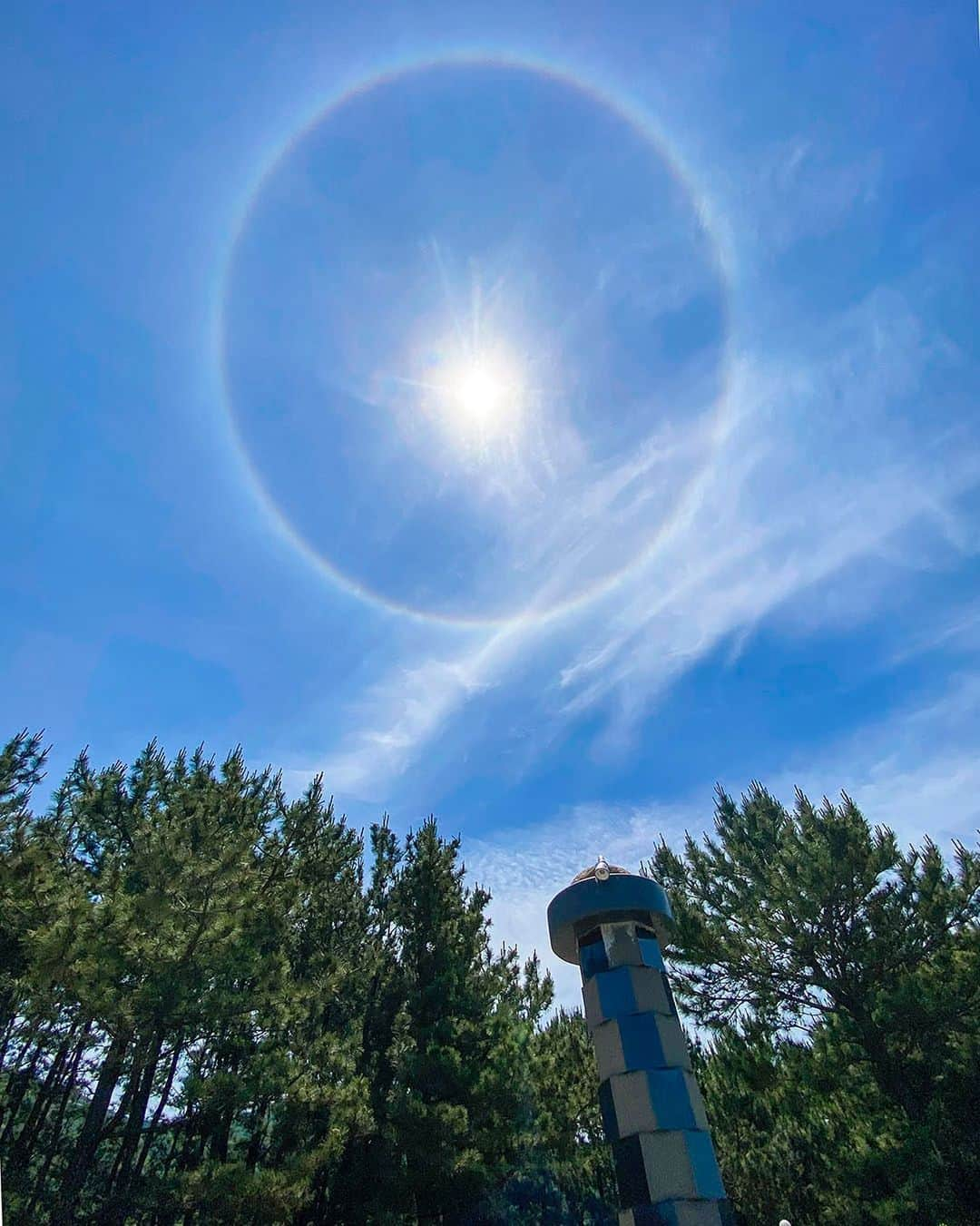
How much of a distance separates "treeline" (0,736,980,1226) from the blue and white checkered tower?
5.29m

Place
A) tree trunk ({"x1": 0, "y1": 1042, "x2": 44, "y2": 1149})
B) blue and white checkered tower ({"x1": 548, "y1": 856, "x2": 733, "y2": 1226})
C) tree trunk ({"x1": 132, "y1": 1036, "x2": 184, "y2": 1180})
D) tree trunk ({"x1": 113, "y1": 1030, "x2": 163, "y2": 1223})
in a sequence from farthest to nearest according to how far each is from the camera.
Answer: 1. tree trunk ({"x1": 0, "y1": 1042, "x2": 44, "y2": 1149})
2. tree trunk ({"x1": 132, "y1": 1036, "x2": 184, "y2": 1180})
3. tree trunk ({"x1": 113, "y1": 1030, "x2": 163, "y2": 1223})
4. blue and white checkered tower ({"x1": 548, "y1": 856, "x2": 733, "y2": 1226})

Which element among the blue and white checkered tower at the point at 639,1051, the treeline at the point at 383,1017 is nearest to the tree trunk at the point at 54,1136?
the treeline at the point at 383,1017

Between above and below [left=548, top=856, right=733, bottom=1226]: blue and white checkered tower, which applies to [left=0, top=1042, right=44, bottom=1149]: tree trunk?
above

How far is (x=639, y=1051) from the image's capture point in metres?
7.46

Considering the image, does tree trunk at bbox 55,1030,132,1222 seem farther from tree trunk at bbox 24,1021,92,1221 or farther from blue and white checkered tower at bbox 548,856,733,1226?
blue and white checkered tower at bbox 548,856,733,1226

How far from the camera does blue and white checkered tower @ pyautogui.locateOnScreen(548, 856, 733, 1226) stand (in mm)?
6680

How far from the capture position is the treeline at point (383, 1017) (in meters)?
9.26

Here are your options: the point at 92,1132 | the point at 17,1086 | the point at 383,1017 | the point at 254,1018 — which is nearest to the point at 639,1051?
the point at 254,1018

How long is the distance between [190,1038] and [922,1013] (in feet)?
39.7

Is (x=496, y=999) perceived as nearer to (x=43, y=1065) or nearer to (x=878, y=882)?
(x=878, y=882)

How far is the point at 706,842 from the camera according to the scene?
15.4 metres

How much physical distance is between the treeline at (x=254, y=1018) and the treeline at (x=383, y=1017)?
0.06 metres

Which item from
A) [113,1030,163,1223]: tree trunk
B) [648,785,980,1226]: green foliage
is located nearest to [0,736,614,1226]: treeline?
[113,1030,163,1223]: tree trunk

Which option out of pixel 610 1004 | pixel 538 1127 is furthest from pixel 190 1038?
pixel 538 1127
